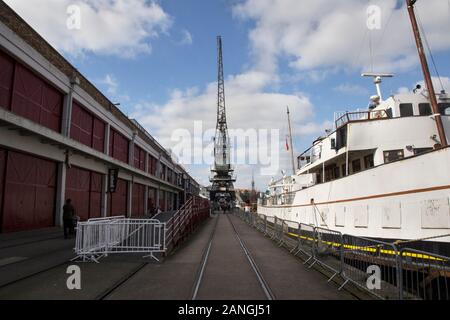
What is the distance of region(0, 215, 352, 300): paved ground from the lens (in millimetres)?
6008

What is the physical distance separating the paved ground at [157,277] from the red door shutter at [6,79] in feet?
17.5

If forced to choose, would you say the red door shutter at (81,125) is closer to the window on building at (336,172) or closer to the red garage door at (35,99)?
the red garage door at (35,99)

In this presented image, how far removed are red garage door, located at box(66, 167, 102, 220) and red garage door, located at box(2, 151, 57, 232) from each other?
5.55 feet

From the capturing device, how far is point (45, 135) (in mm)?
13570

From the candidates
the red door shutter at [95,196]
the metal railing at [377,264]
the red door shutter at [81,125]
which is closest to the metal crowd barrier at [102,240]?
the metal railing at [377,264]

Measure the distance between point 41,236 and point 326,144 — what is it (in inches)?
552

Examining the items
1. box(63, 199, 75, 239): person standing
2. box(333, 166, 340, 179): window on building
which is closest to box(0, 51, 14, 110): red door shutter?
box(63, 199, 75, 239): person standing

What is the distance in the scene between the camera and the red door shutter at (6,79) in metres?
12.4

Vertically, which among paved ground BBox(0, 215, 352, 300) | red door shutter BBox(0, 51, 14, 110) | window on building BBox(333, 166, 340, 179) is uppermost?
red door shutter BBox(0, 51, 14, 110)

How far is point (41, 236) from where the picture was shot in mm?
13914

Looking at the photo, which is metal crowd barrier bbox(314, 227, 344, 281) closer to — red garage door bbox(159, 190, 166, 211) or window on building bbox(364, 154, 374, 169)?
window on building bbox(364, 154, 374, 169)

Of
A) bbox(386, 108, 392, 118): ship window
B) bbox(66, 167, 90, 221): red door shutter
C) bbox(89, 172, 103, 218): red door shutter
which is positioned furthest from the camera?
bbox(89, 172, 103, 218): red door shutter

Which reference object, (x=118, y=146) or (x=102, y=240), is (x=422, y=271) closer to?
(x=102, y=240)
